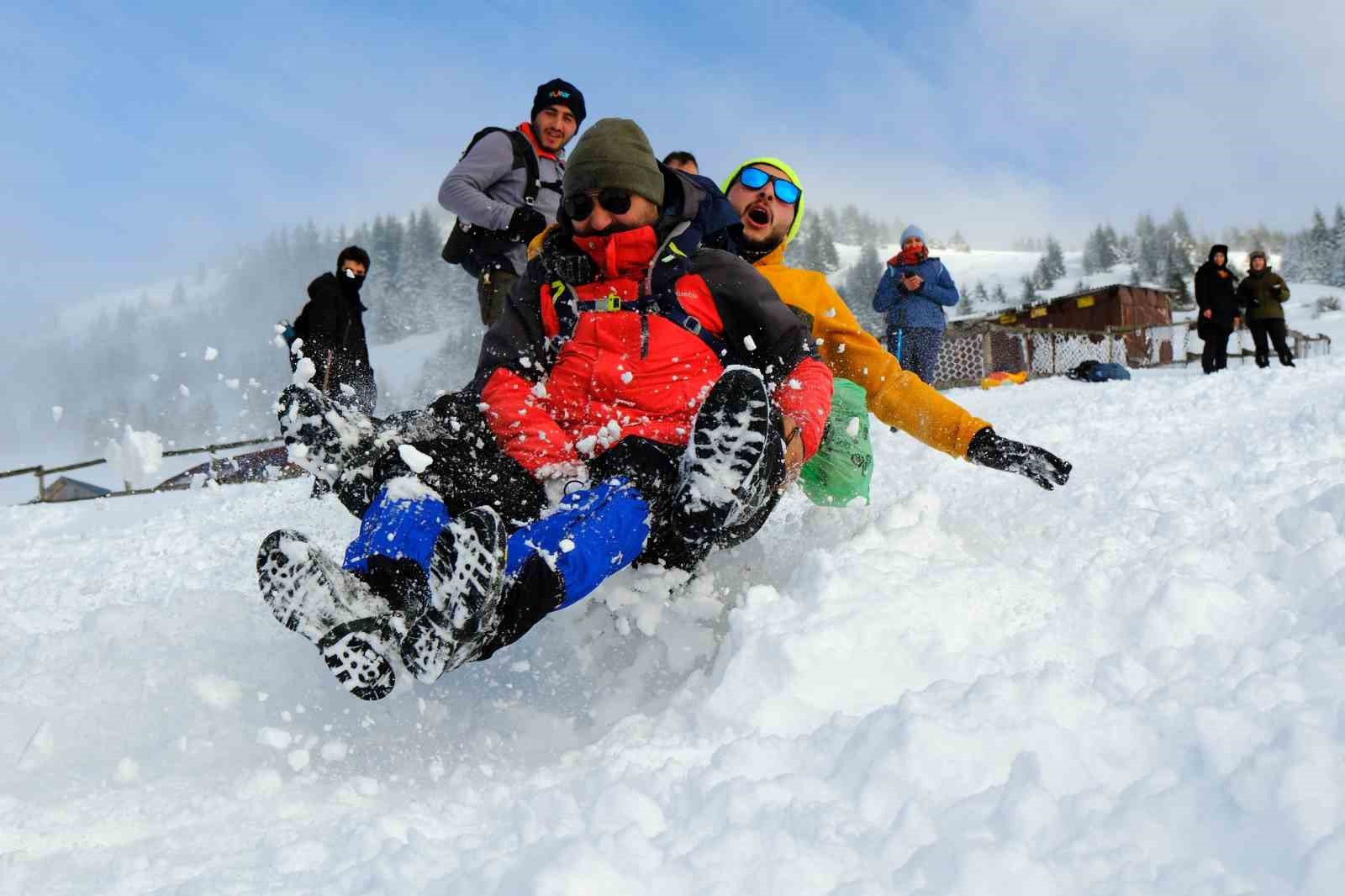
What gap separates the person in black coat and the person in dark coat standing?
8.96 metres

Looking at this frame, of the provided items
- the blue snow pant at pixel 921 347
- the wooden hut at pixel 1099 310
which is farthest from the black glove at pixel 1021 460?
the wooden hut at pixel 1099 310

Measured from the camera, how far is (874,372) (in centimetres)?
330

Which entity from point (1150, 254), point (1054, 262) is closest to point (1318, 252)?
point (1150, 254)

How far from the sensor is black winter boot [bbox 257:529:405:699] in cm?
195

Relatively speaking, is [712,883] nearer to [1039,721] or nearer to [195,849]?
[1039,721]

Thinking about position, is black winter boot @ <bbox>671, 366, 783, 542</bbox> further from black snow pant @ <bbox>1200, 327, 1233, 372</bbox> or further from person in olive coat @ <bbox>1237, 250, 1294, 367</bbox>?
person in olive coat @ <bbox>1237, 250, 1294, 367</bbox>

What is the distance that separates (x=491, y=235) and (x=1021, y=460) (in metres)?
2.84

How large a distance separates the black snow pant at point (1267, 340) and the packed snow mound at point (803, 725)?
27.5 feet

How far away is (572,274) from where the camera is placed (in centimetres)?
280

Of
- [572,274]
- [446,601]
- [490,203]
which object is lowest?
[446,601]

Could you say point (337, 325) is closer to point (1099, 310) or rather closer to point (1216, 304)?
point (1216, 304)

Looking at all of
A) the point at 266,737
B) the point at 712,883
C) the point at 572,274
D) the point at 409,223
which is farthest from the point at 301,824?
the point at 409,223

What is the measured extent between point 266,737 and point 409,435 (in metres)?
0.84

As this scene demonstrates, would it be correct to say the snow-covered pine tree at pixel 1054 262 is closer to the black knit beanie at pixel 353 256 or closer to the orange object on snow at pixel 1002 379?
the orange object on snow at pixel 1002 379
